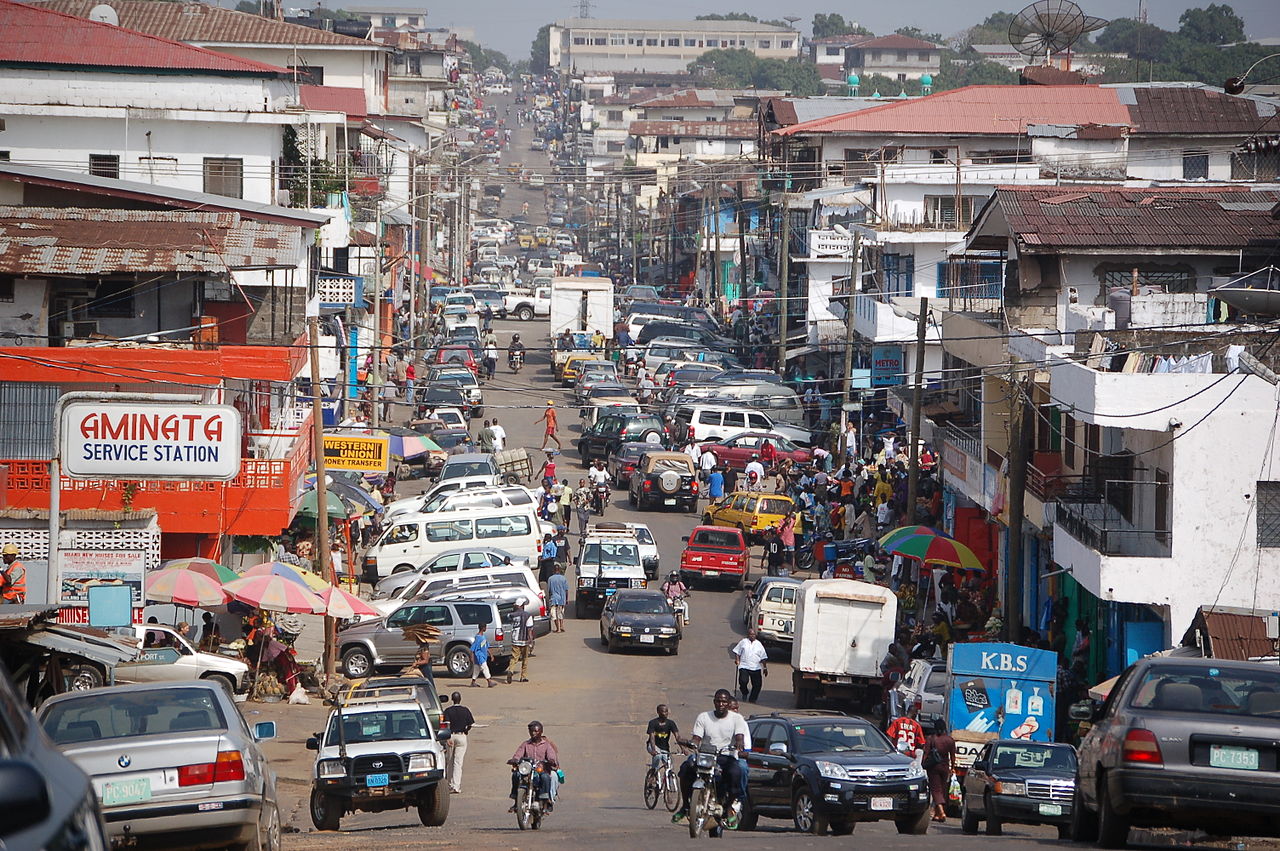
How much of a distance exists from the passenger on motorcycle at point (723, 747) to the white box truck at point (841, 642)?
10086 mm

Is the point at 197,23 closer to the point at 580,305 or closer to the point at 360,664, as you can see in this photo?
the point at 580,305

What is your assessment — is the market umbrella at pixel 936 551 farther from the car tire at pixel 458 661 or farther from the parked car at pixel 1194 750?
the parked car at pixel 1194 750

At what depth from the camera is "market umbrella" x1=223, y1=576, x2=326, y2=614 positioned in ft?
87.4

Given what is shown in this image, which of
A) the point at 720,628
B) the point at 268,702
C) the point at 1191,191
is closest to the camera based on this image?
the point at 268,702

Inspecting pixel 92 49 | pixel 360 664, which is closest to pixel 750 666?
pixel 360 664

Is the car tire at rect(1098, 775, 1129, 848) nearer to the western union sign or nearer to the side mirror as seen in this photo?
the side mirror

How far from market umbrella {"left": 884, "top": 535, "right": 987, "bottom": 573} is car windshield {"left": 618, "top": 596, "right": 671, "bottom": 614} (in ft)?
14.8

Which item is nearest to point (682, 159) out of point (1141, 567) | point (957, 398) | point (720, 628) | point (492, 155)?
point (492, 155)

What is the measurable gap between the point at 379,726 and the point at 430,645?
11581mm

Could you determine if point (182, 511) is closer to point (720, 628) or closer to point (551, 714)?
point (551, 714)

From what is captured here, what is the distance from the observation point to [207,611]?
3030 cm

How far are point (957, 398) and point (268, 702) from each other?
22.0 meters

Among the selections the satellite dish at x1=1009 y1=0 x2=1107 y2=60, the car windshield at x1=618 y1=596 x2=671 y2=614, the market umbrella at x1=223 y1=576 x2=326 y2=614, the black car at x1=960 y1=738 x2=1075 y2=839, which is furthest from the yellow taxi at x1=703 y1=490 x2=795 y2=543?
the satellite dish at x1=1009 y1=0 x2=1107 y2=60

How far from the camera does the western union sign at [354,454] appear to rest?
123ft
